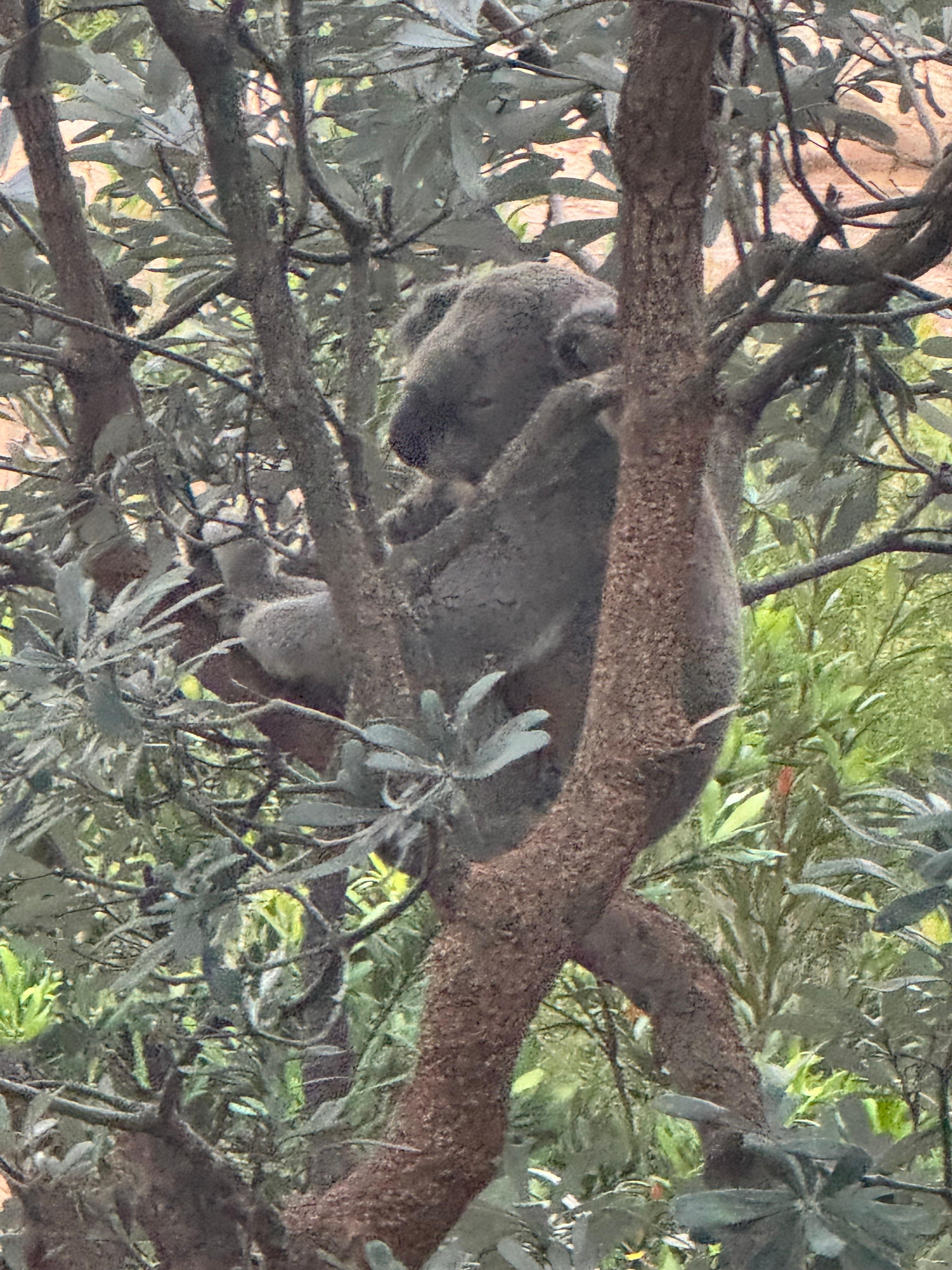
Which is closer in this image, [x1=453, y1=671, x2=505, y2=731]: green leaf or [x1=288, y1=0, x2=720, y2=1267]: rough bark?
[x1=453, y1=671, x2=505, y2=731]: green leaf

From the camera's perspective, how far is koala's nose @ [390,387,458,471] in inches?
90.2

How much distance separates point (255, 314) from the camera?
143cm

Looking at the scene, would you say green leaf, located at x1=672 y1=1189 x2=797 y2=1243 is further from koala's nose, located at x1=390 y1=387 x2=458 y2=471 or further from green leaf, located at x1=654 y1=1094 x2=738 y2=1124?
koala's nose, located at x1=390 y1=387 x2=458 y2=471

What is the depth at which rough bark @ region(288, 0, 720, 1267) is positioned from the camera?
1265 mm

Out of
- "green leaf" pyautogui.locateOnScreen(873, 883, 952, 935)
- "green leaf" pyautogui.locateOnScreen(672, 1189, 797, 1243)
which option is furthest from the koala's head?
"green leaf" pyautogui.locateOnScreen(672, 1189, 797, 1243)

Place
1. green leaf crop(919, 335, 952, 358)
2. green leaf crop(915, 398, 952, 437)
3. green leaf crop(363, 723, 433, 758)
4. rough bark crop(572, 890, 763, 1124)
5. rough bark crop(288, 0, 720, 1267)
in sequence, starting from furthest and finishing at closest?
green leaf crop(915, 398, 952, 437) → green leaf crop(919, 335, 952, 358) → rough bark crop(572, 890, 763, 1124) → rough bark crop(288, 0, 720, 1267) → green leaf crop(363, 723, 433, 758)

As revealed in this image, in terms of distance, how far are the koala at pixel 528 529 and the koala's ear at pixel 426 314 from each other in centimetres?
5

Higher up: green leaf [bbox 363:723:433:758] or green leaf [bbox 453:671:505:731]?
green leaf [bbox 453:671:505:731]

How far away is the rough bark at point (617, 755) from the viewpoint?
1.26 metres

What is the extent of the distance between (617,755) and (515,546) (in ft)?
2.75

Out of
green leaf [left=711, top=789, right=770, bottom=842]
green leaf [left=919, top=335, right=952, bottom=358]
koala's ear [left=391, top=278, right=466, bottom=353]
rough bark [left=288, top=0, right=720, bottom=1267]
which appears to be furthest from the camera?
green leaf [left=711, top=789, right=770, bottom=842]

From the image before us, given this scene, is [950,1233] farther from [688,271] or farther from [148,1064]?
[688,271]

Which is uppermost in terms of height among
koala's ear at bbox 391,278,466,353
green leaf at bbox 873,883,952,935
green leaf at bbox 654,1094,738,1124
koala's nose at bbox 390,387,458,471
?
koala's ear at bbox 391,278,466,353

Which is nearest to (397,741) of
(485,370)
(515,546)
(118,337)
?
(118,337)
